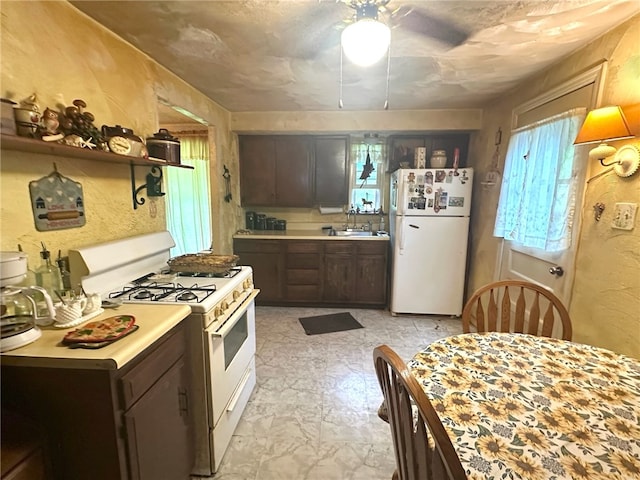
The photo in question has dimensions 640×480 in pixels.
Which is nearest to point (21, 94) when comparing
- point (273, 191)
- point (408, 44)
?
point (408, 44)

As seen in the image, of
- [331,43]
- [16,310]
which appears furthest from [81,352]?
[331,43]

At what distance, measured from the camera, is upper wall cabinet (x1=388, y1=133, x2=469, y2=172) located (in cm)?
370

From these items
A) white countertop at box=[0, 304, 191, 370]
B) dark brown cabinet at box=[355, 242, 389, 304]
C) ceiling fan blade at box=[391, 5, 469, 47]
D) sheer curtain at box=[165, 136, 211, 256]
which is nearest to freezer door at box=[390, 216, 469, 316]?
dark brown cabinet at box=[355, 242, 389, 304]

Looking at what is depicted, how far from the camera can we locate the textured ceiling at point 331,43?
1489 mm

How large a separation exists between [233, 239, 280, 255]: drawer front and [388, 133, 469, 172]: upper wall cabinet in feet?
5.81

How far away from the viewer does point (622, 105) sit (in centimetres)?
160

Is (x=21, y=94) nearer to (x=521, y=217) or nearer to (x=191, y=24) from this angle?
(x=191, y=24)

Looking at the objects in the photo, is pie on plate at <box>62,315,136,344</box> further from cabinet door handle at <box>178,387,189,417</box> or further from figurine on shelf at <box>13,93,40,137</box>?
figurine on shelf at <box>13,93,40,137</box>

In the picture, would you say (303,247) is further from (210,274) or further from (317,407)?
(317,407)

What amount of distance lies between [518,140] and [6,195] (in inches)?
127

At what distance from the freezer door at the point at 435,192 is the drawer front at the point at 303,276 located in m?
1.24

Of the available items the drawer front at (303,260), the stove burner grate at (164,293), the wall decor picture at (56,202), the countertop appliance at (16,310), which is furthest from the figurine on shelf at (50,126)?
the drawer front at (303,260)

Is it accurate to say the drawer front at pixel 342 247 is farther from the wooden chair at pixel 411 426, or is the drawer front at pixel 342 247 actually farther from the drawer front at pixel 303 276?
the wooden chair at pixel 411 426

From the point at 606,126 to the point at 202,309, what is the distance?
2.17m
